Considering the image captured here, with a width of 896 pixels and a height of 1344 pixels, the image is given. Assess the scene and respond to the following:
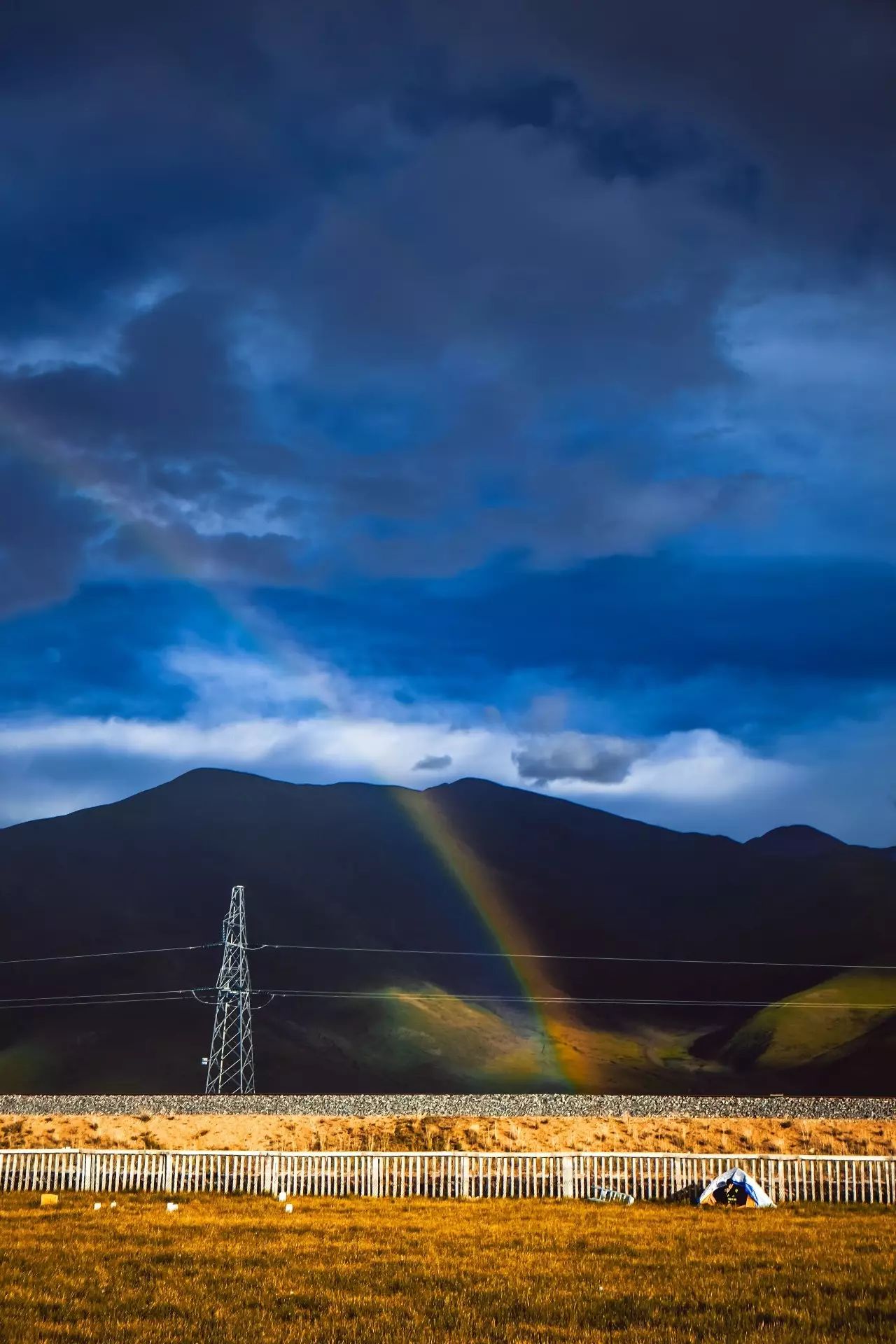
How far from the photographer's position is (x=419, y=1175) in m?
28.0

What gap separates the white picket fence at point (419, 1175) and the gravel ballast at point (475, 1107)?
15.1m

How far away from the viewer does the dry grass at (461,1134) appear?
1532 inches

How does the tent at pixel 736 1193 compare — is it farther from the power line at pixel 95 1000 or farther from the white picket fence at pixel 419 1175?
the power line at pixel 95 1000

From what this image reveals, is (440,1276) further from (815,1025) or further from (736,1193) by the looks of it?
(815,1025)

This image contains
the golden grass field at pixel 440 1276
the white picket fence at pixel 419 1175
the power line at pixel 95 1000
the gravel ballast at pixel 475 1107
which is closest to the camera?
the golden grass field at pixel 440 1276

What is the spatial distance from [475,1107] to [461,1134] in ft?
21.9

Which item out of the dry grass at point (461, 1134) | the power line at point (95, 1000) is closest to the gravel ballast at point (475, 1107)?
the dry grass at point (461, 1134)

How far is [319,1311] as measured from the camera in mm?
14219

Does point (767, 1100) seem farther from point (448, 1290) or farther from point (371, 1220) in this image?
point (448, 1290)

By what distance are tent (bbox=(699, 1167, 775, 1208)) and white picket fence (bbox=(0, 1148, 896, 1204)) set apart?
766mm

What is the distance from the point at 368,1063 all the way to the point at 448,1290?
160829 mm

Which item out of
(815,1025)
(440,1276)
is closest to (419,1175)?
(440,1276)

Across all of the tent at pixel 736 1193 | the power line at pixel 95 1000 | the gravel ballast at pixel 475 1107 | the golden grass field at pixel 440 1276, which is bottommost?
the power line at pixel 95 1000

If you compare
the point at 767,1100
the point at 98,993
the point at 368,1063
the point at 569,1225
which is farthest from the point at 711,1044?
the point at 569,1225
